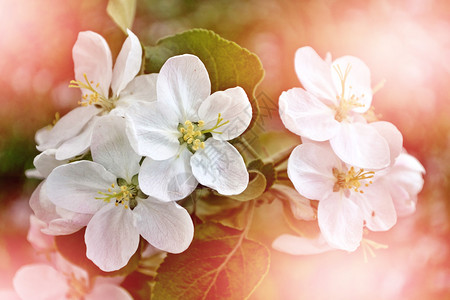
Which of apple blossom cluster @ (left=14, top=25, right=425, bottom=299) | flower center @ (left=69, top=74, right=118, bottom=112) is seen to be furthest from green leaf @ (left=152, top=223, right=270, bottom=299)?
flower center @ (left=69, top=74, right=118, bottom=112)

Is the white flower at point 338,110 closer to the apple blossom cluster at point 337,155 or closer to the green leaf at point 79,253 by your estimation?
the apple blossom cluster at point 337,155

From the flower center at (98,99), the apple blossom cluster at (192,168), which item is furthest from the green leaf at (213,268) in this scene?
the flower center at (98,99)

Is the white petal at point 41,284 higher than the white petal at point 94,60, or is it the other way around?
the white petal at point 94,60

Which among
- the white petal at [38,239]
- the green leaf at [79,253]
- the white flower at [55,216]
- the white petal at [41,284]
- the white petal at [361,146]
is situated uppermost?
the white petal at [361,146]

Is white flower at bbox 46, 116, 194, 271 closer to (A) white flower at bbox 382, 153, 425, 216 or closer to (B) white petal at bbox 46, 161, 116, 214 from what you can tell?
(B) white petal at bbox 46, 161, 116, 214

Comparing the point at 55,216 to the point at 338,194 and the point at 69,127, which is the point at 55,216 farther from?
the point at 338,194

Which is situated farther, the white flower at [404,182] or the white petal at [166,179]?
the white flower at [404,182]

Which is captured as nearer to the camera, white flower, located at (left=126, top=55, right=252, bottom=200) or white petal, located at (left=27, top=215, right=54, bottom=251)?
white flower, located at (left=126, top=55, right=252, bottom=200)
